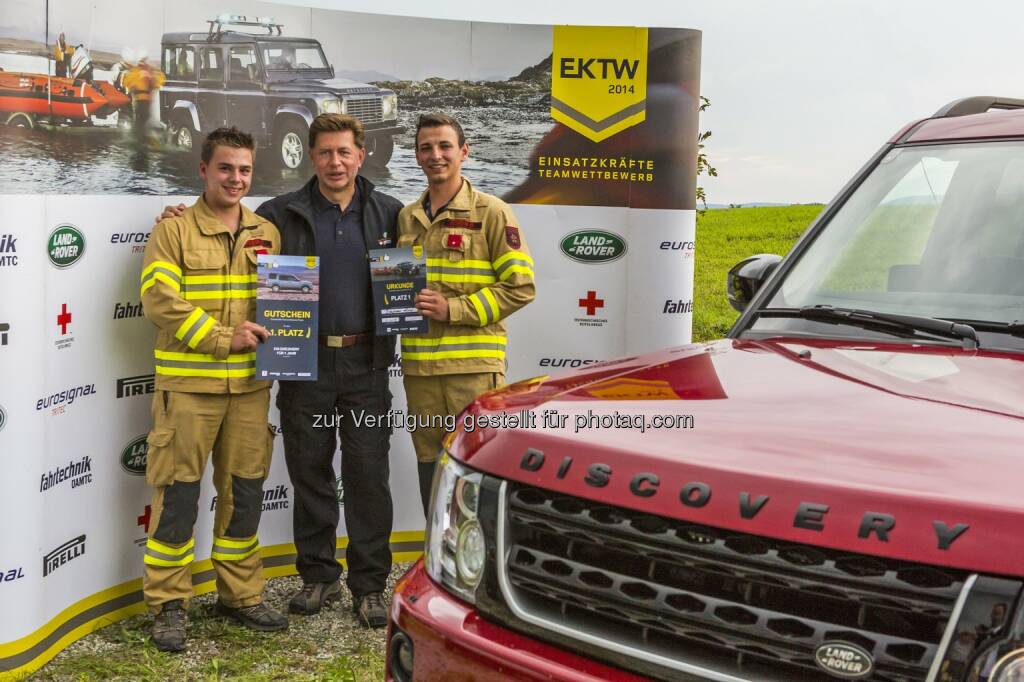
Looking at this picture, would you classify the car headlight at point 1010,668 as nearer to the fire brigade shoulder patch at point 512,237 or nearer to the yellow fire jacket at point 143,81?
the fire brigade shoulder patch at point 512,237

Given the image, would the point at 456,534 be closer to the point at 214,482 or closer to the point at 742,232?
the point at 214,482

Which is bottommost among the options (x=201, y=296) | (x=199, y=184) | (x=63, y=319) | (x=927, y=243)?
(x=63, y=319)

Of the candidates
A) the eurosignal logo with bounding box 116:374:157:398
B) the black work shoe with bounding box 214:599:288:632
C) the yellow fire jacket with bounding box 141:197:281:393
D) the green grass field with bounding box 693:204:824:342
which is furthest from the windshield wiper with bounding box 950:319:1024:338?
the green grass field with bounding box 693:204:824:342

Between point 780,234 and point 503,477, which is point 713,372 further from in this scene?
point 780,234

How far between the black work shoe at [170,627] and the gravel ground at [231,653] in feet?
0.14

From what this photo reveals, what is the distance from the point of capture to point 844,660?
5.33 feet

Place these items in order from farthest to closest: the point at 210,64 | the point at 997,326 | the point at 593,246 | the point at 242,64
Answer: the point at 593,246 → the point at 242,64 → the point at 210,64 → the point at 997,326

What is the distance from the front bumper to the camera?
1.87 m

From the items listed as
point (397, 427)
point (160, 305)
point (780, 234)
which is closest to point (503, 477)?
point (160, 305)

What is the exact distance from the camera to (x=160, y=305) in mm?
4461

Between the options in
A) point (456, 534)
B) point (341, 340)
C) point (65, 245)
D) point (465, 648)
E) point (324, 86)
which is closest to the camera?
point (465, 648)

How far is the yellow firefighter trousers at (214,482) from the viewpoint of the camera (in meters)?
4.57

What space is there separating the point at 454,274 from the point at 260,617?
1.86 m

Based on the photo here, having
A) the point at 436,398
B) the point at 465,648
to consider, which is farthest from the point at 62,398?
the point at 465,648
